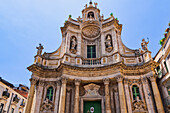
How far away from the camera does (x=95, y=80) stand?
16438 mm

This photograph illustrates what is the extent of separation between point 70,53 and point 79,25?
5228 mm

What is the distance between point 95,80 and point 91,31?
27.0ft

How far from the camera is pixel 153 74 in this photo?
50.3 ft

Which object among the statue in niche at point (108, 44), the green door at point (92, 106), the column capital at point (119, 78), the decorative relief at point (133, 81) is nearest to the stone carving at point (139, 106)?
the decorative relief at point (133, 81)

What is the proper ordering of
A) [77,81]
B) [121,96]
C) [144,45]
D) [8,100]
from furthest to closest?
[8,100] → [144,45] → [77,81] → [121,96]

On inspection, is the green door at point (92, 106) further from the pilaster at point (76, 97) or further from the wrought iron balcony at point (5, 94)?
the wrought iron balcony at point (5, 94)

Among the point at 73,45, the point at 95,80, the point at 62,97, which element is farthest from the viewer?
the point at 73,45

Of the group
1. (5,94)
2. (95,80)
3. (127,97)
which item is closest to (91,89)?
(95,80)

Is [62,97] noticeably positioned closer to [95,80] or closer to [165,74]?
[95,80]

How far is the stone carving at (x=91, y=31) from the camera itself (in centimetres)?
2139

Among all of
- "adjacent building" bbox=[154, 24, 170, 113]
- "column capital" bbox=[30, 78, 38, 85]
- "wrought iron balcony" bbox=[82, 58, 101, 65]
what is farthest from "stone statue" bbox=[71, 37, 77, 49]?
"adjacent building" bbox=[154, 24, 170, 113]

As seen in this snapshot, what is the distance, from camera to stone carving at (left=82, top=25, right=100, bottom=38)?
2139 centimetres

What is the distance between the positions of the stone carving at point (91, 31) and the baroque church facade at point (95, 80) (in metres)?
1.93

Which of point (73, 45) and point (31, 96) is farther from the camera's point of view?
point (73, 45)
